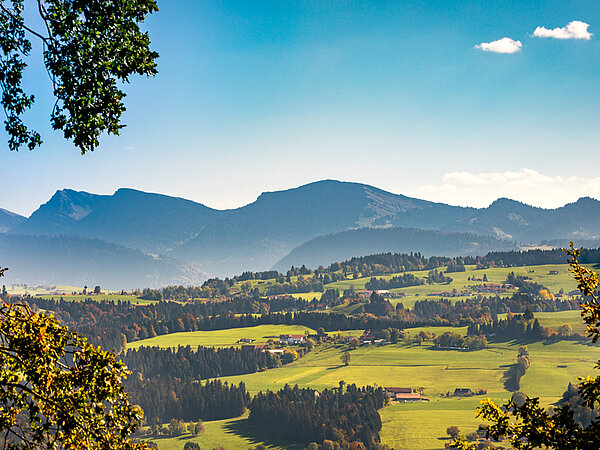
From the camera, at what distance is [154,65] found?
13.3 m

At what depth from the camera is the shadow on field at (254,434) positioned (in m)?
140

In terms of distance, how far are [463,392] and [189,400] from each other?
8171 centimetres

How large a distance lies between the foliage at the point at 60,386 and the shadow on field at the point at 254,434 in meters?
135

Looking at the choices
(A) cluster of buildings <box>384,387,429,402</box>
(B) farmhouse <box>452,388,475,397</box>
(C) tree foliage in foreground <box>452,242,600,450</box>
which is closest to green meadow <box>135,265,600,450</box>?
(B) farmhouse <box>452,388,475,397</box>

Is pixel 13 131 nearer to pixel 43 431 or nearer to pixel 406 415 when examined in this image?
pixel 43 431

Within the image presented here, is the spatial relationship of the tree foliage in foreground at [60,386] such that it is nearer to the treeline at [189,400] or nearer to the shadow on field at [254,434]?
the shadow on field at [254,434]

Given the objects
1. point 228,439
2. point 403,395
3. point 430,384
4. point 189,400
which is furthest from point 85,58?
point 189,400

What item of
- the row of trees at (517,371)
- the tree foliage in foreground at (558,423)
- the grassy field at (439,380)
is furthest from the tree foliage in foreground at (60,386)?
the row of trees at (517,371)

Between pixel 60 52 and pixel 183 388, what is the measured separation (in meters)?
192

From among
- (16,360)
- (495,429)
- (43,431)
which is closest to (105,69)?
(16,360)

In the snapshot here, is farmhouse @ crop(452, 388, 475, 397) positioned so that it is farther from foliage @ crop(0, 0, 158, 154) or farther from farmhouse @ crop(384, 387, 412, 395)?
Answer: foliage @ crop(0, 0, 158, 154)

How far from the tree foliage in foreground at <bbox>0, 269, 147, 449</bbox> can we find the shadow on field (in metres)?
135

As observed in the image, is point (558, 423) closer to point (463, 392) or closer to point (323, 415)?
point (323, 415)

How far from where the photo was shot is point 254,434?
147125 millimetres
